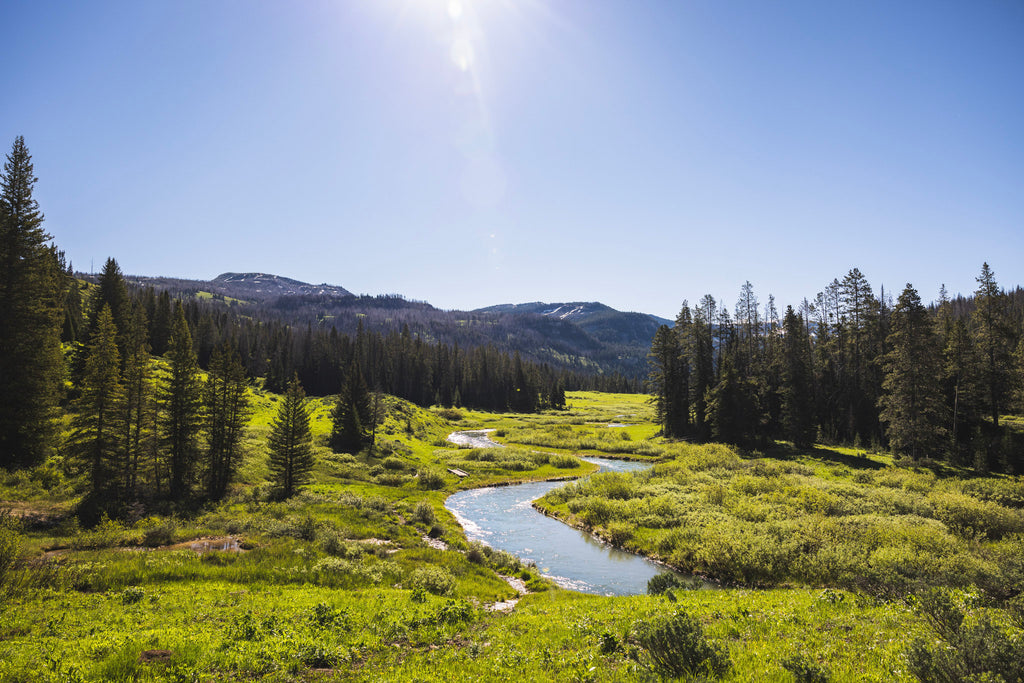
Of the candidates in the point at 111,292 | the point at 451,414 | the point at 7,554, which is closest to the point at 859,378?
the point at 7,554

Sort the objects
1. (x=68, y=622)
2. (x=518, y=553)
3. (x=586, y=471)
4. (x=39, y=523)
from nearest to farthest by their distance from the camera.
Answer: (x=68, y=622), (x=39, y=523), (x=518, y=553), (x=586, y=471)

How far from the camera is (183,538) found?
24.4 metres

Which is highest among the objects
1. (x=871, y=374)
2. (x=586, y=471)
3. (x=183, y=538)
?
(x=871, y=374)

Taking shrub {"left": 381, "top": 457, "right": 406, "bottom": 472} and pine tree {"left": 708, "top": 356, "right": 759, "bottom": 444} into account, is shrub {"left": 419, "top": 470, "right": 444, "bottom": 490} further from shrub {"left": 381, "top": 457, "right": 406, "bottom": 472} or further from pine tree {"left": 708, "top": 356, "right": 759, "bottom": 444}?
pine tree {"left": 708, "top": 356, "right": 759, "bottom": 444}

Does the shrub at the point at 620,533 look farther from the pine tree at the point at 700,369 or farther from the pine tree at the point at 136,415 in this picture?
the pine tree at the point at 700,369

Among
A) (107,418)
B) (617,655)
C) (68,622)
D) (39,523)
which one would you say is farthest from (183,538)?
(617,655)

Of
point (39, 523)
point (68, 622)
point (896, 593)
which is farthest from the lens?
point (39, 523)

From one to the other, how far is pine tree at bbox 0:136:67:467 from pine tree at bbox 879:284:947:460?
74496 mm

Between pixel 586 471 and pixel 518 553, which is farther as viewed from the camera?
pixel 586 471

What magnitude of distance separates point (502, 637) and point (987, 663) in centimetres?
1092

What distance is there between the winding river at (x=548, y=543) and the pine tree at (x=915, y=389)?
1449 inches

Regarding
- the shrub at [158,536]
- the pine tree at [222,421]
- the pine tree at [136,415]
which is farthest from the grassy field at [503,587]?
the pine tree at [136,415]

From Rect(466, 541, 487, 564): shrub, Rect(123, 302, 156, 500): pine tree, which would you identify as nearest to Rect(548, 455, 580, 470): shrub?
Rect(466, 541, 487, 564): shrub

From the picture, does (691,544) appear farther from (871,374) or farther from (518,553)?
(871,374)
